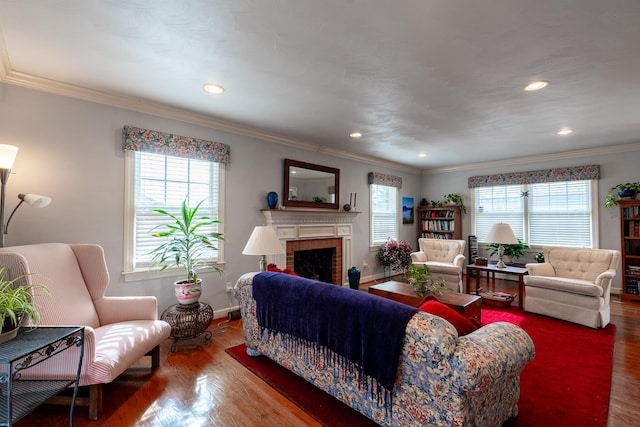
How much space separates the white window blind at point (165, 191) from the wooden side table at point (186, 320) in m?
0.66

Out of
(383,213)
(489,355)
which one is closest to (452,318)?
(489,355)

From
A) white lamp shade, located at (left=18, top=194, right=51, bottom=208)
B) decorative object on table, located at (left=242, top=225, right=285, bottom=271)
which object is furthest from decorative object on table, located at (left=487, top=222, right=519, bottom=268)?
white lamp shade, located at (left=18, top=194, right=51, bottom=208)

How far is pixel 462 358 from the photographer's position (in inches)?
53.2

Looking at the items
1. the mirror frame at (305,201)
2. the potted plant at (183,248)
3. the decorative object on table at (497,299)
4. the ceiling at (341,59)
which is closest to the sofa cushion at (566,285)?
the decorative object on table at (497,299)

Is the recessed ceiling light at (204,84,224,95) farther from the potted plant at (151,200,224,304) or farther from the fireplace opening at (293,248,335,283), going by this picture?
the fireplace opening at (293,248,335,283)

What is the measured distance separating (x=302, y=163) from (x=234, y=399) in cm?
333

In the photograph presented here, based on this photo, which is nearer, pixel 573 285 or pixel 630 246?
pixel 573 285

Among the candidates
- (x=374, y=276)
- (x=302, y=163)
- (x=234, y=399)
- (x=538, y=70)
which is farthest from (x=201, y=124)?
(x=374, y=276)

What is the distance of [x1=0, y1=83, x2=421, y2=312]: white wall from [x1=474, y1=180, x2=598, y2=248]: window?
527 centimetres

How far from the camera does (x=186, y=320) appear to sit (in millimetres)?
2912

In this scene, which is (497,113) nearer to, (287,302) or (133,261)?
(287,302)

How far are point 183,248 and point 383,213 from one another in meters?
4.19

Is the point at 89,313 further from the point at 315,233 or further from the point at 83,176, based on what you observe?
the point at 315,233

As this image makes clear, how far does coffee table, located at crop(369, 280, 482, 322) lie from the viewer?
309 cm
